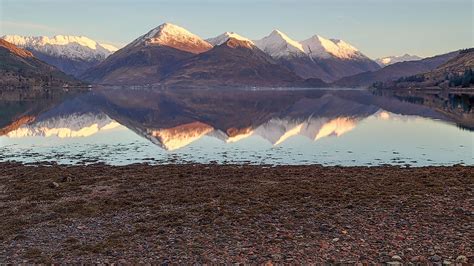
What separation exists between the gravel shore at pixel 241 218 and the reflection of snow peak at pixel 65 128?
123ft

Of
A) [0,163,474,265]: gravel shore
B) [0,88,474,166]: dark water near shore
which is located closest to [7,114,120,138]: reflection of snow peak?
[0,88,474,166]: dark water near shore

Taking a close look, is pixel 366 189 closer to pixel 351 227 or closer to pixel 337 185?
pixel 337 185

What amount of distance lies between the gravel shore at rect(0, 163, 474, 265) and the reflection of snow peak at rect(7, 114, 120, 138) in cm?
3753

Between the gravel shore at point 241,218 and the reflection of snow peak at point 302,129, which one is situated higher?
the reflection of snow peak at point 302,129

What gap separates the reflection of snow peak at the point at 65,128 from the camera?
237 ft

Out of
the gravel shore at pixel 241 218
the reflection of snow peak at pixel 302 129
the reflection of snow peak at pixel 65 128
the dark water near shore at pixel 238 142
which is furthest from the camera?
the reflection of snow peak at pixel 65 128

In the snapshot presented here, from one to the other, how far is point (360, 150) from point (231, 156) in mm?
15487

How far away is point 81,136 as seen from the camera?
71062mm

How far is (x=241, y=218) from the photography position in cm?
2280

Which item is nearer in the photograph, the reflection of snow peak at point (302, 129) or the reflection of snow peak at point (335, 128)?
the reflection of snow peak at point (302, 129)

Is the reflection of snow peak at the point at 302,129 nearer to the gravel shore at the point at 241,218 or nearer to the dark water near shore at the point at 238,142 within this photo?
the dark water near shore at the point at 238,142

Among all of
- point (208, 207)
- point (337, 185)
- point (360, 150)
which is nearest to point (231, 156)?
point (360, 150)

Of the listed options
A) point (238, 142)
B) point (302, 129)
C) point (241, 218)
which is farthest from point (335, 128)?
point (241, 218)

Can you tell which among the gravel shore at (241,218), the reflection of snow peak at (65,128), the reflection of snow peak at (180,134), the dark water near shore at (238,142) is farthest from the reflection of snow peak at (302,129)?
the gravel shore at (241,218)
